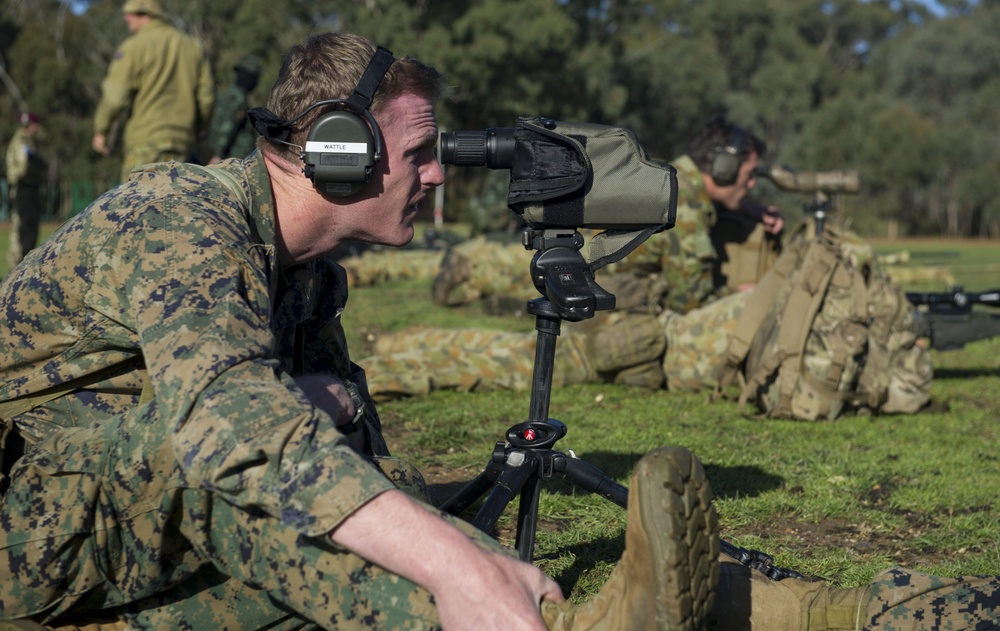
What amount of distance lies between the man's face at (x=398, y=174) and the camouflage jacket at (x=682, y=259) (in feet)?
15.8

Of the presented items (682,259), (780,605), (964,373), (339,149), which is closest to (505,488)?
(780,605)

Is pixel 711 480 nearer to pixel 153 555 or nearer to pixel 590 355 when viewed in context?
pixel 590 355

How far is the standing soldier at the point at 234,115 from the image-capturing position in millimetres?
12297

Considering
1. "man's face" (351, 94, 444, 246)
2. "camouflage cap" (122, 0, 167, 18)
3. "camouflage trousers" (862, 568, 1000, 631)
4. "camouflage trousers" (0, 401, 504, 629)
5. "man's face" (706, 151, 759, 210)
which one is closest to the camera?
"camouflage trousers" (0, 401, 504, 629)

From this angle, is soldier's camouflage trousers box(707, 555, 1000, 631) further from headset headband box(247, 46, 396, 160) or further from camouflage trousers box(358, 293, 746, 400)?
camouflage trousers box(358, 293, 746, 400)

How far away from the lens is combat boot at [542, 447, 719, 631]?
6.68 feet

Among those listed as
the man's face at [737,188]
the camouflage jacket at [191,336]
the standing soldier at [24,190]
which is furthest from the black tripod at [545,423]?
the standing soldier at [24,190]

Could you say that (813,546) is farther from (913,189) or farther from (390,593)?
(913,189)

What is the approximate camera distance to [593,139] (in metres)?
2.92

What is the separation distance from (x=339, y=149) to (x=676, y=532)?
1189mm

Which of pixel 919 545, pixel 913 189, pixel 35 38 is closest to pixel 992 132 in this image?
pixel 913 189

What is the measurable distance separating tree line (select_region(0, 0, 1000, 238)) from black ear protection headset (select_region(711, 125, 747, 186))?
21.0m

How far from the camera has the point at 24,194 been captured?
1386 cm

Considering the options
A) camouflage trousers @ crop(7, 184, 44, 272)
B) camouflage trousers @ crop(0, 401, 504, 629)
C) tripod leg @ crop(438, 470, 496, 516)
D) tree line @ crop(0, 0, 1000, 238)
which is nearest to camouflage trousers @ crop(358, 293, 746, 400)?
tripod leg @ crop(438, 470, 496, 516)
